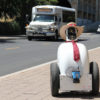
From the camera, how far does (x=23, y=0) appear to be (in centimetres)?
4925

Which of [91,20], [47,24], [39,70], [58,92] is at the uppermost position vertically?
[58,92]

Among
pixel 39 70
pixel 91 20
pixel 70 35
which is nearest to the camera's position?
pixel 70 35

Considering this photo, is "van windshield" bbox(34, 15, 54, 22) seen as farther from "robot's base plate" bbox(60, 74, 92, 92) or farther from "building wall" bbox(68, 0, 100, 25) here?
"building wall" bbox(68, 0, 100, 25)

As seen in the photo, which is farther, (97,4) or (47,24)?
(97,4)

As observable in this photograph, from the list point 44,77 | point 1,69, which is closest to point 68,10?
point 1,69

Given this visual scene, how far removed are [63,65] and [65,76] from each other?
0.67 ft

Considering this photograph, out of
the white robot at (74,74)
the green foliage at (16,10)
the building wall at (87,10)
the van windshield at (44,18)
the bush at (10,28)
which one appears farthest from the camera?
the building wall at (87,10)

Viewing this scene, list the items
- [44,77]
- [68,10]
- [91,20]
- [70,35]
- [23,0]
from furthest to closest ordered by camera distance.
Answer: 1. [91,20]
2. [23,0]
3. [68,10]
4. [44,77]
5. [70,35]

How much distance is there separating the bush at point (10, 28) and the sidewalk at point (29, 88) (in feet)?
125

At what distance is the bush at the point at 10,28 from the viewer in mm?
48875

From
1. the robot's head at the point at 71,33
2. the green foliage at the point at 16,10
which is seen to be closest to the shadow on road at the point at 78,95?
the robot's head at the point at 71,33

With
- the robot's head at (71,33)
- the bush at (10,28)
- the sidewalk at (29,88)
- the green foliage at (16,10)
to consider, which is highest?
the robot's head at (71,33)

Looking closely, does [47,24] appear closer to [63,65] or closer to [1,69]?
[1,69]

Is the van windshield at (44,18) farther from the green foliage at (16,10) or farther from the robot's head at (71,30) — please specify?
the robot's head at (71,30)
